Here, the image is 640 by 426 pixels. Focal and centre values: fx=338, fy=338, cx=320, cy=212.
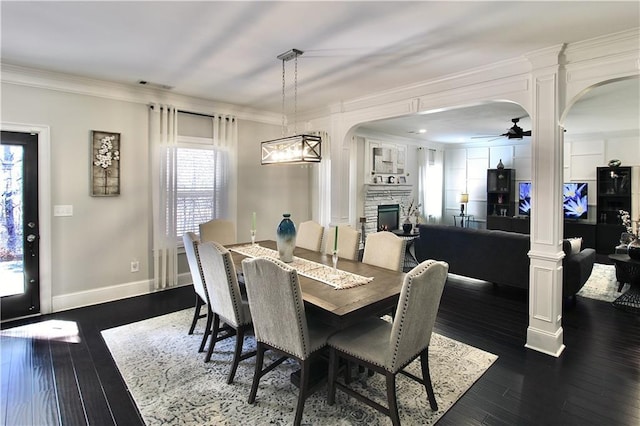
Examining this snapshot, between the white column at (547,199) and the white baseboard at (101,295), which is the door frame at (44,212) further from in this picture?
the white column at (547,199)

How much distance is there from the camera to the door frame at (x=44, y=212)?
12.6 feet

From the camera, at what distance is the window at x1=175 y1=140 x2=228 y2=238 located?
492 cm

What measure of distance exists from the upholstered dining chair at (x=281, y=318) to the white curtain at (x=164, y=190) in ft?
9.63

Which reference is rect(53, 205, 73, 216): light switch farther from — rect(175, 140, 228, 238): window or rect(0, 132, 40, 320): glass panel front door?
rect(175, 140, 228, 238): window

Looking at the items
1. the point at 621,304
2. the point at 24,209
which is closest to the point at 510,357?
the point at 621,304

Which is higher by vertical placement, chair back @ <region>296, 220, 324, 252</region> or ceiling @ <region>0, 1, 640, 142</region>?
ceiling @ <region>0, 1, 640, 142</region>

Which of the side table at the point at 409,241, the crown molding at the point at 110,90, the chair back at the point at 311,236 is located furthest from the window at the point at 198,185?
the side table at the point at 409,241

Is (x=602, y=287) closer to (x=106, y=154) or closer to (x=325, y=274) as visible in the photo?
(x=325, y=274)

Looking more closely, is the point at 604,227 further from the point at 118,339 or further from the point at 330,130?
the point at 118,339

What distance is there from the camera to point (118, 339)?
330 cm

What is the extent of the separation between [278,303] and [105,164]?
3452mm

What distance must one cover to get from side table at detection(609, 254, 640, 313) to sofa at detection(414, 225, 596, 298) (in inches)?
17.4

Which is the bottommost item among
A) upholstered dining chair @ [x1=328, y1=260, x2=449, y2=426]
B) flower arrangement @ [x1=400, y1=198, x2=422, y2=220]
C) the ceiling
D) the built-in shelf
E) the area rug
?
the area rug

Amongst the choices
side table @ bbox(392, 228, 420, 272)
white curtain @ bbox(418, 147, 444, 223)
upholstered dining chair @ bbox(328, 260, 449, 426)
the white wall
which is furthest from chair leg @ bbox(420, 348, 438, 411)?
white curtain @ bbox(418, 147, 444, 223)
